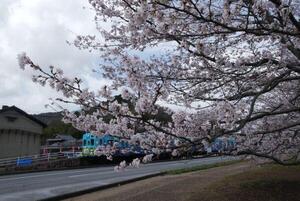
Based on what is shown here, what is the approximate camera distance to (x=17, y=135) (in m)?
41.2

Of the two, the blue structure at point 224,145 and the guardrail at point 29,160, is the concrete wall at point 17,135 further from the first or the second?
the blue structure at point 224,145

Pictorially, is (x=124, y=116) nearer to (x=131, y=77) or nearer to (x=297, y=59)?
(x=131, y=77)

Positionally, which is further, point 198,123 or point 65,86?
point 198,123

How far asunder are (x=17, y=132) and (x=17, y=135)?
0.25 m

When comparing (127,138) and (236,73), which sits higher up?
(236,73)

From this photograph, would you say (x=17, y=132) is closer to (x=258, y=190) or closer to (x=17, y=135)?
(x=17, y=135)

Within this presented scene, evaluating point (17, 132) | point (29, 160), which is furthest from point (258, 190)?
point (17, 132)

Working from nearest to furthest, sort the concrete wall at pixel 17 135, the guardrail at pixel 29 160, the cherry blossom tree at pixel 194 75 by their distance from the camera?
1. the cherry blossom tree at pixel 194 75
2. the guardrail at pixel 29 160
3. the concrete wall at pixel 17 135

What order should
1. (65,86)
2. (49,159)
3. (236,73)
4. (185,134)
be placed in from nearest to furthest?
(65,86)
(185,134)
(236,73)
(49,159)

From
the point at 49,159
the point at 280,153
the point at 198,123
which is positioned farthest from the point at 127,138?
the point at 49,159

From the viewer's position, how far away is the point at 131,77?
6.46 meters

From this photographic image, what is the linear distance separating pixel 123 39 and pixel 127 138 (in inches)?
104

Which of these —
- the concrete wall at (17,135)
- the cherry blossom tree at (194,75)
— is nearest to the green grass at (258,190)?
the cherry blossom tree at (194,75)

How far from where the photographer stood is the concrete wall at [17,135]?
39.9 meters
